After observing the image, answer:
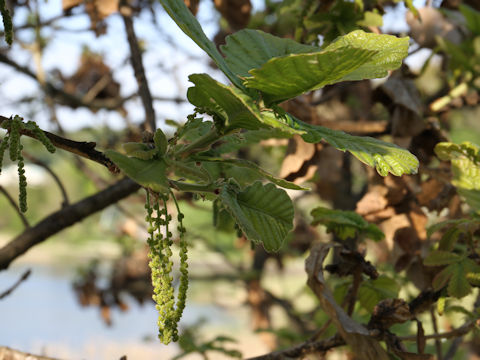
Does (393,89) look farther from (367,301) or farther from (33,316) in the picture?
(33,316)

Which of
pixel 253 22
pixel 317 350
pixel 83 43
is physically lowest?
pixel 317 350

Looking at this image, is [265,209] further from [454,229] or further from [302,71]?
[454,229]

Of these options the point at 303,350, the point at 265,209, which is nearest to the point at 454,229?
the point at 303,350

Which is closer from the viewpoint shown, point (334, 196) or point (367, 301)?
point (367, 301)

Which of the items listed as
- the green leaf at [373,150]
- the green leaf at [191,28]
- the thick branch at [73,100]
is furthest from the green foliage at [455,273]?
the thick branch at [73,100]

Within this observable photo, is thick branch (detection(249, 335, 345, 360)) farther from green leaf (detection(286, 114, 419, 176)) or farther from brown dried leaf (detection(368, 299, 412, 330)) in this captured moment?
green leaf (detection(286, 114, 419, 176))

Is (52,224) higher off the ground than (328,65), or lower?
higher

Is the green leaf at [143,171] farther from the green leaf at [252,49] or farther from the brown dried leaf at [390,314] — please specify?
the brown dried leaf at [390,314]

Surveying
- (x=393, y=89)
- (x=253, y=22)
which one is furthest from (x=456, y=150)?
(x=253, y=22)
